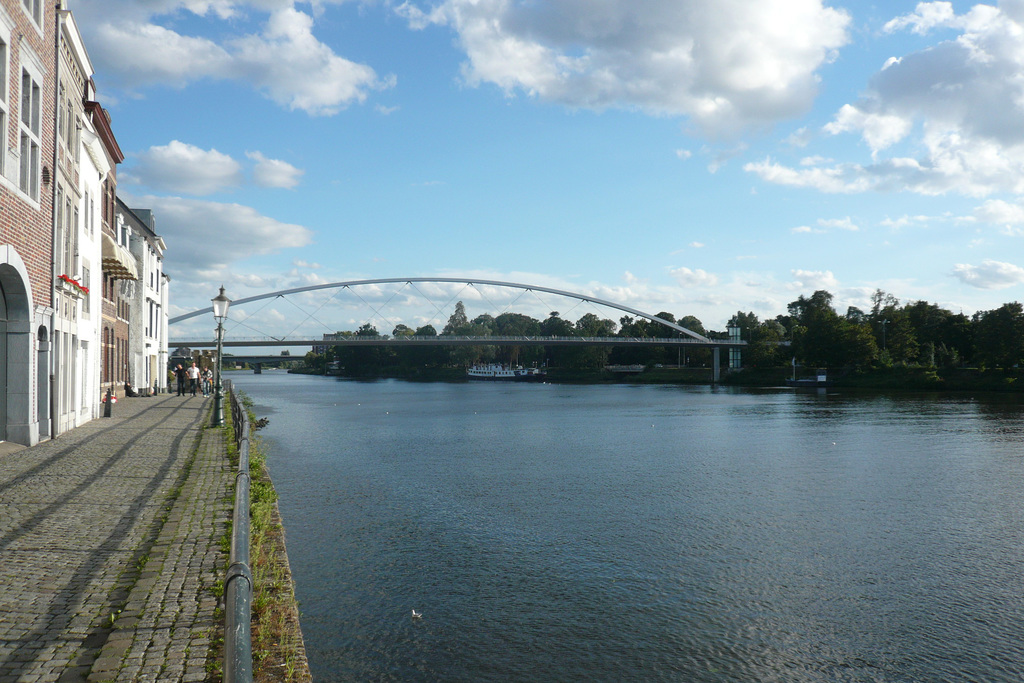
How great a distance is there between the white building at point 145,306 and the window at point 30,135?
840 inches

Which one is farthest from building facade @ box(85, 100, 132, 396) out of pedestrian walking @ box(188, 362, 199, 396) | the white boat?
the white boat

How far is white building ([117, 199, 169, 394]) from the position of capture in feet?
135

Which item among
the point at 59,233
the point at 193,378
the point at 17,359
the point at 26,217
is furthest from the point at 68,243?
the point at 193,378

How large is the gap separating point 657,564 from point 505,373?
12286 centimetres

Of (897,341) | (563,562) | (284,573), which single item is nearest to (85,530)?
(284,573)

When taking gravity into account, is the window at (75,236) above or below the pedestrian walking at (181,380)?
above

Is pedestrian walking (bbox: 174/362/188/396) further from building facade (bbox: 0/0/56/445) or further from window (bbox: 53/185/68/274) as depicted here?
building facade (bbox: 0/0/56/445)

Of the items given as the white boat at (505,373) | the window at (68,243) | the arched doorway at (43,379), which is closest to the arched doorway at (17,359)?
the arched doorway at (43,379)

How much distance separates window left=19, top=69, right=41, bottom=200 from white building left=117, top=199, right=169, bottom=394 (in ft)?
70.0

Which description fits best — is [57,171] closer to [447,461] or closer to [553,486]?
[447,461]

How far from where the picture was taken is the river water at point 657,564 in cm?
743

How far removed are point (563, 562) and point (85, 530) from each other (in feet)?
20.0

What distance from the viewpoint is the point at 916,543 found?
11.8m

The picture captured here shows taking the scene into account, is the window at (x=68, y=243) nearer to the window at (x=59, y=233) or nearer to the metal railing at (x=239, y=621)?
the window at (x=59, y=233)
